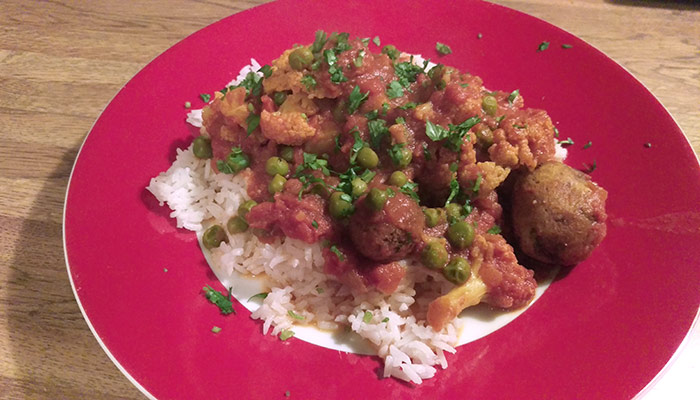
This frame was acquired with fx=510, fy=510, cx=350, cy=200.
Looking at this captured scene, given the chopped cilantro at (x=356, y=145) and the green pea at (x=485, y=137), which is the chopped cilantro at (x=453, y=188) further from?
the chopped cilantro at (x=356, y=145)

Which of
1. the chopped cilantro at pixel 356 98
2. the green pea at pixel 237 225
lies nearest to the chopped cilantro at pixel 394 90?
the chopped cilantro at pixel 356 98

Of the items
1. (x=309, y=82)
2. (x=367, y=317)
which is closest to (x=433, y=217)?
(x=367, y=317)

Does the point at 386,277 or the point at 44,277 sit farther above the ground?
the point at 386,277

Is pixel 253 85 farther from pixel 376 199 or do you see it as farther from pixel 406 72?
pixel 376 199

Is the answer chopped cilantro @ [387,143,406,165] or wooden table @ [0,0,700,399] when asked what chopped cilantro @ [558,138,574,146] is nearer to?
wooden table @ [0,0,700,399]

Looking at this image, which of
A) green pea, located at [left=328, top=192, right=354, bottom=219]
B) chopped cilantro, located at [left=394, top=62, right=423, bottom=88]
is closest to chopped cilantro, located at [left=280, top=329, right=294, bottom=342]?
green pea, located at [left=328, top=192, right=354, bottom=219]

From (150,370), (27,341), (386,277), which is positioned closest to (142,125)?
(27,341)

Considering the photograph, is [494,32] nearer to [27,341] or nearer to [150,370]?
[150,370]
